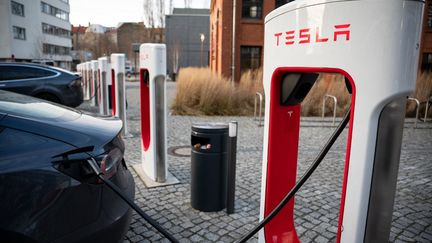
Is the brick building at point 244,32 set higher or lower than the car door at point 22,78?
higher

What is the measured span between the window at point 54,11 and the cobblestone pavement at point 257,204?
59751 millimetres

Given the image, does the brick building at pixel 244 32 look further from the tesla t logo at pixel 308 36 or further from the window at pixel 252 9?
the tesla t logo at pixel 308 36

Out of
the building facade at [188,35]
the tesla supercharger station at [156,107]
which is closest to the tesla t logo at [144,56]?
the tesla supercharger station at [156,107]

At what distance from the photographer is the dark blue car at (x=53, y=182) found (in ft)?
6.62

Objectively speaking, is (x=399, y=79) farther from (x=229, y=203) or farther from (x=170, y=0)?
(x=170, y=0)

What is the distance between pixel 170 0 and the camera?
44.6m

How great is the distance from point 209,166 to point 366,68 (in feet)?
8.00

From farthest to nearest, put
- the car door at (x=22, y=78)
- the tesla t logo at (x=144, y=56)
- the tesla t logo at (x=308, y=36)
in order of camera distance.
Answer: the car door at (x=22, y=78)
the tesla t logo at (x=144, y=56)
the tesla t logo at (x=308, y=36)

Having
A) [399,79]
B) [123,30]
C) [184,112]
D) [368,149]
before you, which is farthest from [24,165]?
[123,30]

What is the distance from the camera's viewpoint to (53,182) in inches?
83.1

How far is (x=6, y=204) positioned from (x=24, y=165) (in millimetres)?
245

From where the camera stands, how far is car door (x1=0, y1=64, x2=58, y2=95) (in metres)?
9.02

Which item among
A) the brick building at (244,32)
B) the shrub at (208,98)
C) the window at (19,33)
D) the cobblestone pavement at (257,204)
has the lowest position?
the cobblestone pavement at (257,204)

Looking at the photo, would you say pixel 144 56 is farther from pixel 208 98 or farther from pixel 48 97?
pixel 208 98
